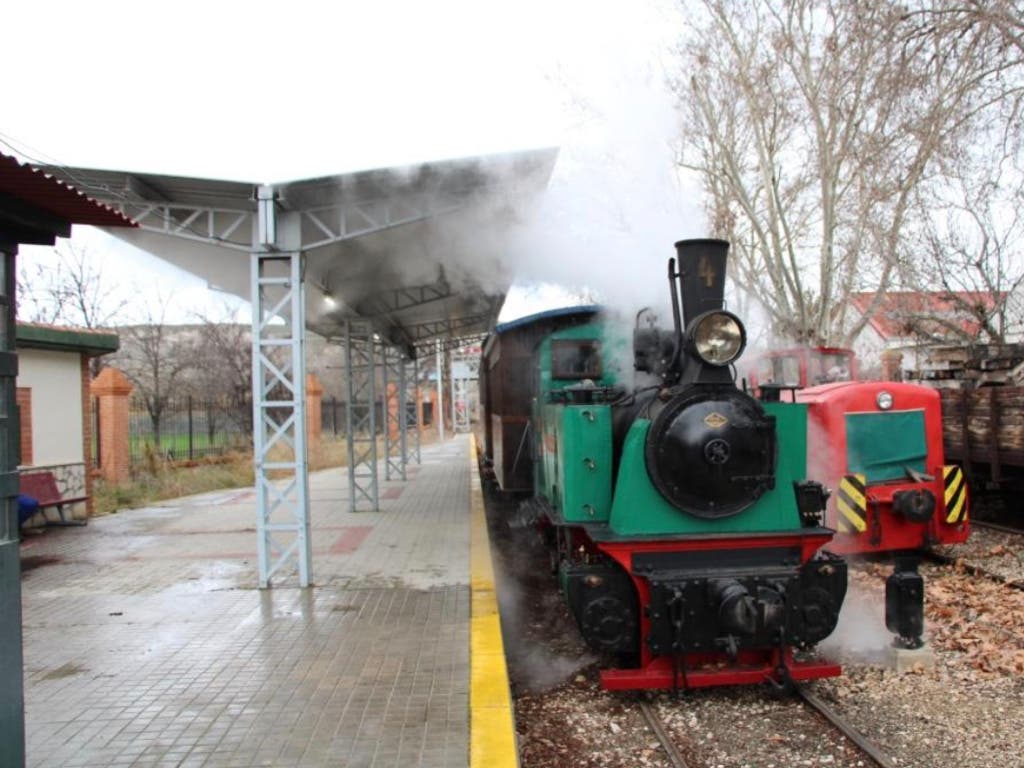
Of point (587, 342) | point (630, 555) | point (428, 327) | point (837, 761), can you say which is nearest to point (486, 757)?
point (630, 555)

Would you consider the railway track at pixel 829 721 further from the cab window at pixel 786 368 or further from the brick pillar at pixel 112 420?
the brick pillar at pixel 112 420

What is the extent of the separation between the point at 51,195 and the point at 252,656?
3.18 meters

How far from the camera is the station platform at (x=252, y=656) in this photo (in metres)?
3.66

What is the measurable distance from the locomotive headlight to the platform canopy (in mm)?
2805

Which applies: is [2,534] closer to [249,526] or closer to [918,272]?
[249,526]

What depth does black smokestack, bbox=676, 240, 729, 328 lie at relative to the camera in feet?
14.9

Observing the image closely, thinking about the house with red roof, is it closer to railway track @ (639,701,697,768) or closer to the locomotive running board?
the locomotive running board

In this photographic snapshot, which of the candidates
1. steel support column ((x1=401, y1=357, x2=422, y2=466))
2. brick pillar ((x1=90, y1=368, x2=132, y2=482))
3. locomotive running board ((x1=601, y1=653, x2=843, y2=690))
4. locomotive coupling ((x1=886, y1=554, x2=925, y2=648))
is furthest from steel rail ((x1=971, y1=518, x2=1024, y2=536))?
brick pillar ((x1=90, y1=368, x2=132, y2=482))

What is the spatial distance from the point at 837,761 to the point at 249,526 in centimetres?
860

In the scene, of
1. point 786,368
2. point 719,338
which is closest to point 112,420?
point 786,368

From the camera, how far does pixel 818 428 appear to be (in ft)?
24.9

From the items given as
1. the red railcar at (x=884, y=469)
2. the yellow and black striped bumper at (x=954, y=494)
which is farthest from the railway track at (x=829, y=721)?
the yellow and black striped bumper at (x=954, y=494)

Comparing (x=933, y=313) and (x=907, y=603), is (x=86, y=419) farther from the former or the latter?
(x=933, y=313)

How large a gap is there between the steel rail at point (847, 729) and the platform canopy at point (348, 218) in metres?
4.60
